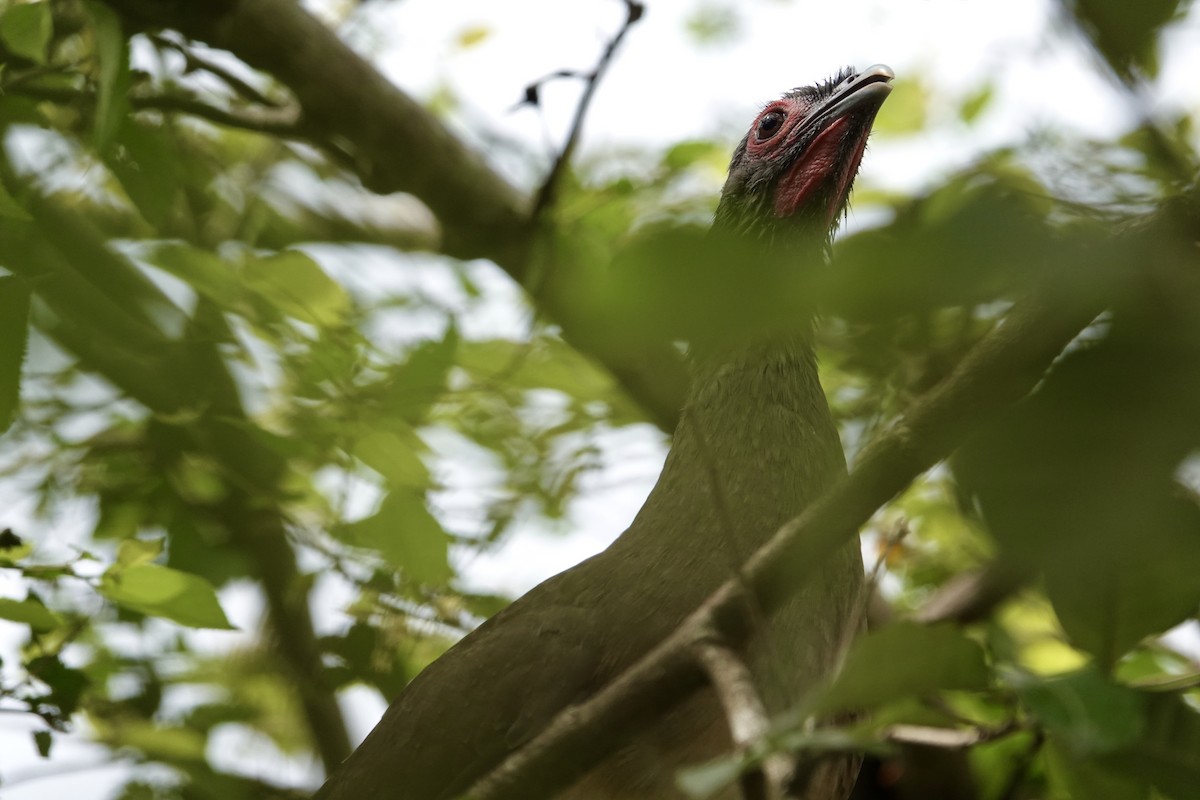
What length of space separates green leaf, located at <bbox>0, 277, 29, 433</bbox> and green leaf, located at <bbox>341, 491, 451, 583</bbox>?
0.84 m

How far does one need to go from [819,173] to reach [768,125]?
0.36 metres

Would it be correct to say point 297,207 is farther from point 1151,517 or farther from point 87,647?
point 1151,517

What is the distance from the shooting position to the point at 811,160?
409 centimetres

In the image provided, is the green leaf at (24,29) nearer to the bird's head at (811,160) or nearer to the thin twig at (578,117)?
the thin twig at (578,117)

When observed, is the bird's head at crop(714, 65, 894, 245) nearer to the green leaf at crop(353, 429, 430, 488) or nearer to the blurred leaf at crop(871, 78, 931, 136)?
the blurred leaf at crop(871, 78, 931, 136)

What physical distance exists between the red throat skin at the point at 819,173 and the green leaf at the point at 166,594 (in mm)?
2200

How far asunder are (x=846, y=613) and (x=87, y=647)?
271cm

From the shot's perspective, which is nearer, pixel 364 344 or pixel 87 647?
pixel 364 344

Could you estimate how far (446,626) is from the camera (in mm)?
3803

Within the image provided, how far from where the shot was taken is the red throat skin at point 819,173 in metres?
4.03

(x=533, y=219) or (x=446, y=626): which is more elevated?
(x=533, y=219)

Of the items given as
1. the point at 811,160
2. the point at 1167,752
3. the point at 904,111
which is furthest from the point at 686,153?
the point at 1167,752

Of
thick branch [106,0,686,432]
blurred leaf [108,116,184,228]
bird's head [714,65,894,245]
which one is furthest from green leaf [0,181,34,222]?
bird's head [714,65,894,245]

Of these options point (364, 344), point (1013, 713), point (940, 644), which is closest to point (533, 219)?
point (364, 344)
